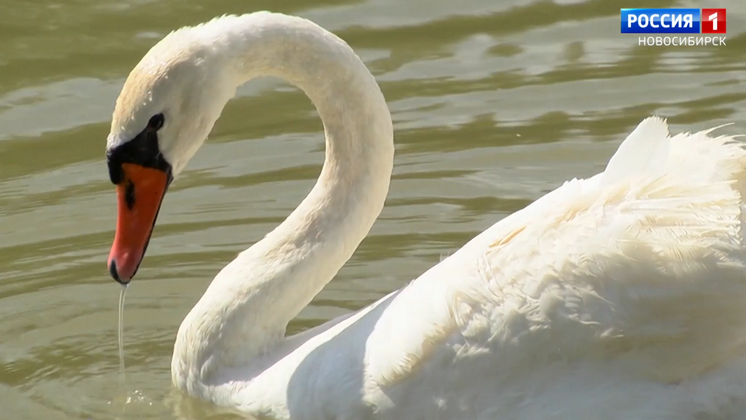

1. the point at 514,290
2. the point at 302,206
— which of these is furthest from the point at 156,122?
the point at 514,290

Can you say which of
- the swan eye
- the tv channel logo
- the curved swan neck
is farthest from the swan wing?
the tv channel logo

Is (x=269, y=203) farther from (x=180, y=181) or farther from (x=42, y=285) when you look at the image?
(x=42, y=285)

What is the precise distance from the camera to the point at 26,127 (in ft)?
29.7

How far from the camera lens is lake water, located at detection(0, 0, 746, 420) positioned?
7.00 m

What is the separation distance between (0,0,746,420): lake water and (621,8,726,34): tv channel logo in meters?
0.08

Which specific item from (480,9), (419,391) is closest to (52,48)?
(480,9)

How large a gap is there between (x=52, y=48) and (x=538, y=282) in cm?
581

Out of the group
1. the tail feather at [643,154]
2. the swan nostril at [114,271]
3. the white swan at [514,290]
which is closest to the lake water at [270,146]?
the swan nostril at [114,271]

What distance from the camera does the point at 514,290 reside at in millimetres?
5211

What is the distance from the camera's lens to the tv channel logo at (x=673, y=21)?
10.0 m

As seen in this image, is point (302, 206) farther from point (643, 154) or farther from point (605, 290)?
point (605, 290)

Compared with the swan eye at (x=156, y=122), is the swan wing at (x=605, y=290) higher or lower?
lower

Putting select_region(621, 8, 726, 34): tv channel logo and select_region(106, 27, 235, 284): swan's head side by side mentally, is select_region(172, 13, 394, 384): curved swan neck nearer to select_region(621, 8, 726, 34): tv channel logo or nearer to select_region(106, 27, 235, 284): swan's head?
select_region(106, 27, 235, 284): swan's head

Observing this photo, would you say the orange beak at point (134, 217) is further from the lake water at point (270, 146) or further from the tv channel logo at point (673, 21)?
the tv channel logo at point (673, 21)
